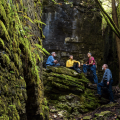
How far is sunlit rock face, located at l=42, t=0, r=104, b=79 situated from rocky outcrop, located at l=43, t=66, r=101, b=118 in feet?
13.6

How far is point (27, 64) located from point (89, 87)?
7766mm

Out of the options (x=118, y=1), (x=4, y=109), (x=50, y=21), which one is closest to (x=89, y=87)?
(x=118, y=1)

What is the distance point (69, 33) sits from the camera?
45.6 ft

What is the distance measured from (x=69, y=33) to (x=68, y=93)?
6.40 m

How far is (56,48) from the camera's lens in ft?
45.0

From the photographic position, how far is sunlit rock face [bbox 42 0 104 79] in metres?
13.8

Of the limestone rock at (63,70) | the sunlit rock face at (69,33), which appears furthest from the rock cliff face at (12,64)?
the sunlit rock face at (69,33)

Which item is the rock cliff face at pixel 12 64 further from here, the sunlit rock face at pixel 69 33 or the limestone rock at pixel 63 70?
the sunlit rock face at pixel 69 33

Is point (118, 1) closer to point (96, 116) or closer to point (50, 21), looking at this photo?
point (50, 21)

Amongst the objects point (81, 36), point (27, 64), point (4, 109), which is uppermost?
point (81, 36)

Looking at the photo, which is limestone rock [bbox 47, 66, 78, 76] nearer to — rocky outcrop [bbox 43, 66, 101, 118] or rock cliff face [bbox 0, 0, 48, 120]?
rocky outcrop [bbox 43, 66, 101, 118]

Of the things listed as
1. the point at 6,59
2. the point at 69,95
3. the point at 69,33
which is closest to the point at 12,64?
the point at 6,59

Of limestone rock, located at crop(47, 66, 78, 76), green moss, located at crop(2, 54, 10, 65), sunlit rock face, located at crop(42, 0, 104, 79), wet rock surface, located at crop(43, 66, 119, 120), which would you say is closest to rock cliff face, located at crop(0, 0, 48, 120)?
green moss, located at crop(2, 54, 10, 65)

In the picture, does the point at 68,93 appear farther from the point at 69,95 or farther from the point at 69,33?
the point at 69,33
